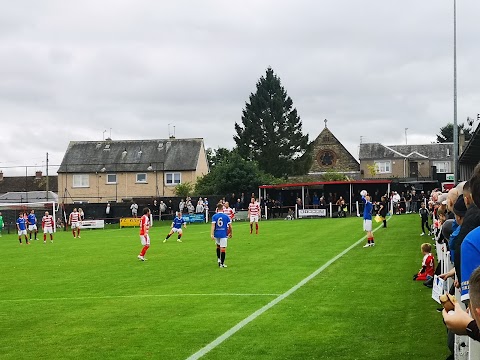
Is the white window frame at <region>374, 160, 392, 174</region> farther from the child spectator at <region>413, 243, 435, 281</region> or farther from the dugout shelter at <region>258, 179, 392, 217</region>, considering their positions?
the child spectator at <region>413, 243, 435, 281</region>

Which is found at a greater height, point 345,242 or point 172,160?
point 172,160

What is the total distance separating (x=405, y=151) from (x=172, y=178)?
123ft

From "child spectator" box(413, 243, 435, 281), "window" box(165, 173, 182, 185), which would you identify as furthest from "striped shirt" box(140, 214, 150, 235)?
"window" box(165, 173, 182, 185)

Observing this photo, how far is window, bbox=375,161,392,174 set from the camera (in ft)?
330

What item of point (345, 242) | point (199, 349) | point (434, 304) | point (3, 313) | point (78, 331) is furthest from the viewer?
point (345, 242)

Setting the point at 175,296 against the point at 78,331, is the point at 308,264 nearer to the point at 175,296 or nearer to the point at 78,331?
the point at 175,296

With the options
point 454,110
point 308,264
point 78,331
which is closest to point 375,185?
point 454,110

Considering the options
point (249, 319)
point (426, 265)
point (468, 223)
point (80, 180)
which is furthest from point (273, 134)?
point (468, 223)

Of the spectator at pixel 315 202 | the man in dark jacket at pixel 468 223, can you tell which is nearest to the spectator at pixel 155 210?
the spectator at pixel 315 202

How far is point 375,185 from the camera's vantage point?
57.2 m

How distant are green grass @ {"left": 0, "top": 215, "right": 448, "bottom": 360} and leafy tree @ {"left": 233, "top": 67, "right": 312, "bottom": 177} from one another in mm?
68335

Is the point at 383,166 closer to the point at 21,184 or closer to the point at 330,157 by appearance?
the point at 330,157

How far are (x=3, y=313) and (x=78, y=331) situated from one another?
3.16 m

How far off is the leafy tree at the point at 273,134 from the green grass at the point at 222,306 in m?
68.3
